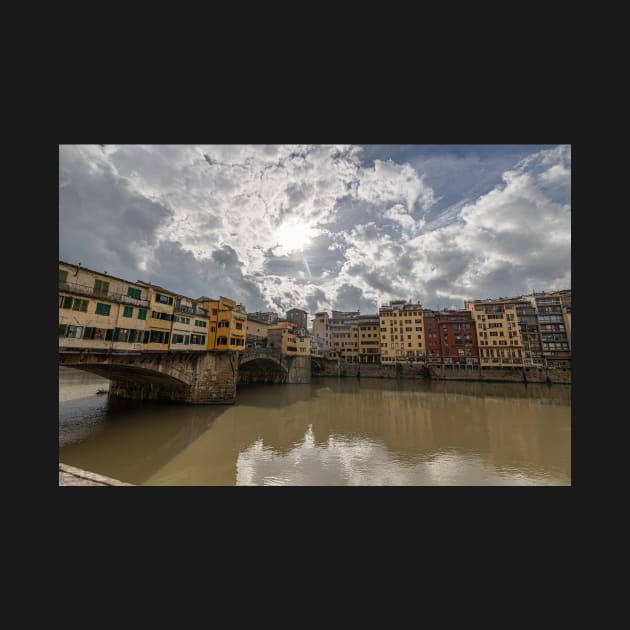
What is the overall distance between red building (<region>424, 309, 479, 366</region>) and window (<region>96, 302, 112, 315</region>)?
57154 millimetres

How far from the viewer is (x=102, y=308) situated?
Answer: 16359mm

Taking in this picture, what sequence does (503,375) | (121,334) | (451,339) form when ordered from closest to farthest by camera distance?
(121,334) < (503,375) < (451,339)

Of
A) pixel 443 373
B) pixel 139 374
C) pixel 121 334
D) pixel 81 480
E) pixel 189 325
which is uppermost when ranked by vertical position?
pixel 189 325

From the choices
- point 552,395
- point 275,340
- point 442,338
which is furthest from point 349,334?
point 552,395

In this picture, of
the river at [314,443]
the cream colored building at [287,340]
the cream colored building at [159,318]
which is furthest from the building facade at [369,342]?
the cream colored building at [159,318]

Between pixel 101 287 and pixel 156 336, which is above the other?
pixel 101 287

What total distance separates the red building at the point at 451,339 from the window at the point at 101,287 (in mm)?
57505

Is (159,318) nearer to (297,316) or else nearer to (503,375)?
(503,375)

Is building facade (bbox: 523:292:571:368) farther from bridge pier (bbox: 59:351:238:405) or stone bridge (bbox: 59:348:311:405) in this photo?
stone bridge (bbox: 59:348:311:405)

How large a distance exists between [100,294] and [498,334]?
6487 cm

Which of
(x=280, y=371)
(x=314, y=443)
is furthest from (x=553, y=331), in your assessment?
(x=314, y=443)

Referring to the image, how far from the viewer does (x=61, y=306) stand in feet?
46.8

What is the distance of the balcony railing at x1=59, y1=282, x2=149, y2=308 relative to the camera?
47.5ft

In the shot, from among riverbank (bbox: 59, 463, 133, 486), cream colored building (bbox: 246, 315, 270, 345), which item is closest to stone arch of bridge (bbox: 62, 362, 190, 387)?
riverbank (bbox: 59, 463, 133, 486)
